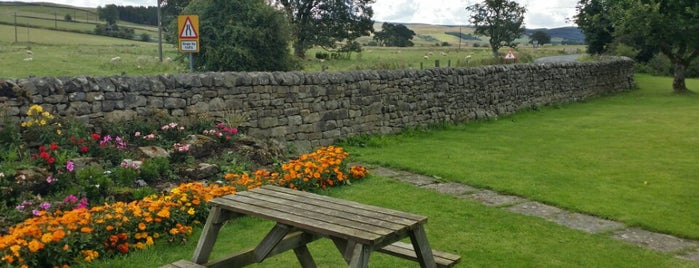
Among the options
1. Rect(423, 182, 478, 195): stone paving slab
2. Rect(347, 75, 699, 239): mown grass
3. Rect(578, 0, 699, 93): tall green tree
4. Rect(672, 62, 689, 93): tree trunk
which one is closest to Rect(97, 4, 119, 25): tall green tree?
Rect(578, 0, 699, 93): tall green tree

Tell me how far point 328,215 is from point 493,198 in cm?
428

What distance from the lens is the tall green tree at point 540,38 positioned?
9612 centimetres

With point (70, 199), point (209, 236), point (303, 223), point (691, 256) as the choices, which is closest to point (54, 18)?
point (70, 199)

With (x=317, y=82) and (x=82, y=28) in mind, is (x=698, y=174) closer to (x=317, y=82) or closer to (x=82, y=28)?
(x=317, y=82)

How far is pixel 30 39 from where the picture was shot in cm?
3709

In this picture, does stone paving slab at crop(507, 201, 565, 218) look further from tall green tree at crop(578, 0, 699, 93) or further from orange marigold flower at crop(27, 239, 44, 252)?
tall green tree at crop(578, 0, 699, 93)

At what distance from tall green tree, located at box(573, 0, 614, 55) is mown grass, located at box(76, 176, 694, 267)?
95.5 feet

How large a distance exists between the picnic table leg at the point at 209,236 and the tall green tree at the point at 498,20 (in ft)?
154

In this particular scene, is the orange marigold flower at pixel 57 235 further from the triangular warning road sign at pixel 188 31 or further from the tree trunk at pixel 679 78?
the tree trunk at pixel 679 78

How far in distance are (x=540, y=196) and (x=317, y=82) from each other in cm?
500

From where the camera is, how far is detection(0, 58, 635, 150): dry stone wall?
7926 millimetres

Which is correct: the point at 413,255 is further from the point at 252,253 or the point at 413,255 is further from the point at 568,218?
the point at 568,218

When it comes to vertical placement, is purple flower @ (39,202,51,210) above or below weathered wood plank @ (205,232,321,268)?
below

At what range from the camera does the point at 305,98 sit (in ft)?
35.8
